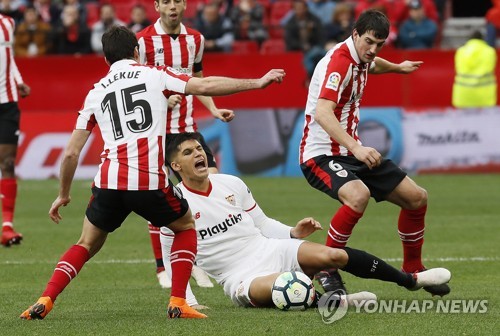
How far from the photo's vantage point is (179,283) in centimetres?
729

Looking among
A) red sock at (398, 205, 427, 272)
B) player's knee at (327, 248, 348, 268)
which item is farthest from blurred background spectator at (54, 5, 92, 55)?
player's knee at (327, 248, 348, 268)

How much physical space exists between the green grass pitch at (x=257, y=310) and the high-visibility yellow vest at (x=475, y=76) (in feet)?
8.06

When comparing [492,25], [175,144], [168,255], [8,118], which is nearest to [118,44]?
[175,144]

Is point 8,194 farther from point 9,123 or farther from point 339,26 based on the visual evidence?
point 339,26

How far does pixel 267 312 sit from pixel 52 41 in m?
15.2

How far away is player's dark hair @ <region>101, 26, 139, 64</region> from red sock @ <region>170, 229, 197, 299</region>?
1.18 meters

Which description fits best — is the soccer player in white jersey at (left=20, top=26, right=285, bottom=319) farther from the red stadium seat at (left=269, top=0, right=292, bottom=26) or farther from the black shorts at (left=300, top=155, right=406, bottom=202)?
the red stadium seat at (left=269, top=0, right=292, bottom=26)

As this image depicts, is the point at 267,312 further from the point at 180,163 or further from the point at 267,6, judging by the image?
the point at 267,6

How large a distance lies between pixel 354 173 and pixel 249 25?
13.9 metres

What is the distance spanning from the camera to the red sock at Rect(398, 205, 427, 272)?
27.7ft

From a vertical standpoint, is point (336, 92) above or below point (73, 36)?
above

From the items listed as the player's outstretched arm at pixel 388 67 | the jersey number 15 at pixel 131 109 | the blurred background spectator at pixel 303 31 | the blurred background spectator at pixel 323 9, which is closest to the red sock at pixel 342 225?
the player's outstretched arm at pixel 388 67

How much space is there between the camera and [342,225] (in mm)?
8008

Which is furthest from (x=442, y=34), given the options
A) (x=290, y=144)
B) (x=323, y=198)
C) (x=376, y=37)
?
(x=376, y=37)
